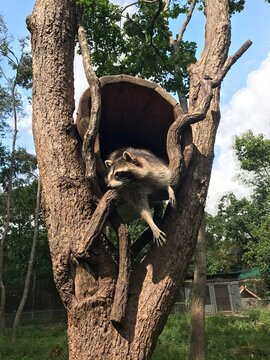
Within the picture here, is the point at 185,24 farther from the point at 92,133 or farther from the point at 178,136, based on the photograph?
the point at 92,133

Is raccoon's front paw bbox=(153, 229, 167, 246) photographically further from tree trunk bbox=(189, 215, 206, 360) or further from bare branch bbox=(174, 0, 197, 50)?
bare branch bbox=(174, 0, 197, 50)

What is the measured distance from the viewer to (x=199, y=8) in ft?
30.2

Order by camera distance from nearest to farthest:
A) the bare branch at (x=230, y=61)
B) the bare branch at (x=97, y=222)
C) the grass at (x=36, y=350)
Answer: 1. the bare branch at (x=97, y=222)
2. the bare branch at (x=230, y=61)
3. the grass at (x=36, y=350)

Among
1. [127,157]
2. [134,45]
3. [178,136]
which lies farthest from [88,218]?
[134,45]

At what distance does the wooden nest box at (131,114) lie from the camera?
293cm

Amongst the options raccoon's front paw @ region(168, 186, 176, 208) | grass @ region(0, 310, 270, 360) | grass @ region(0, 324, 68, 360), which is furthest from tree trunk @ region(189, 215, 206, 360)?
raccoon's front paw @ region(168, 186, 176, 208)

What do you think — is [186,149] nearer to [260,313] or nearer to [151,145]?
[151,145]

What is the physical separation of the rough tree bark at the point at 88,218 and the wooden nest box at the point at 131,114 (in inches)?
7.5

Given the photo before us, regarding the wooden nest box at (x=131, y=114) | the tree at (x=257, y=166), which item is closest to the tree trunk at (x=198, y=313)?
the wooden nest box at (x=131, y=114)

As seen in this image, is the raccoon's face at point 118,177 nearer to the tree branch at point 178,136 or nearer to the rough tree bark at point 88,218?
the rough tree bark at point 88,218

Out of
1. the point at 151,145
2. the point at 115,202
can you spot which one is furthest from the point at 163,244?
the point at 151,145

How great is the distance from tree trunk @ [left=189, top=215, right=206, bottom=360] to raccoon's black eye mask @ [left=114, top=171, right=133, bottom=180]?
4385 mm

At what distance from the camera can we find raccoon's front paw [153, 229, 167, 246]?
259cm

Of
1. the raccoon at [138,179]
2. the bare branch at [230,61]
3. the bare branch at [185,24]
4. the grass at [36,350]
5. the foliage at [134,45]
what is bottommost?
the grass at [36,350]
